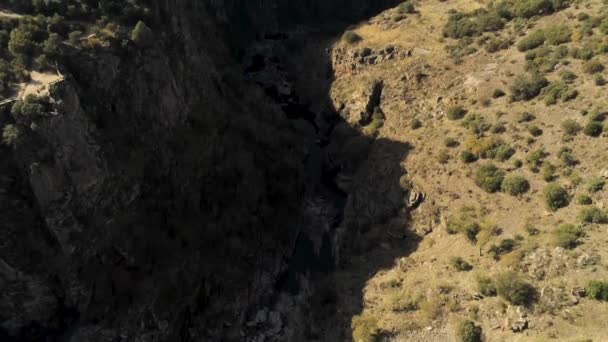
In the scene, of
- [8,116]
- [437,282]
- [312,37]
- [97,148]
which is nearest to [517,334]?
[437,282]

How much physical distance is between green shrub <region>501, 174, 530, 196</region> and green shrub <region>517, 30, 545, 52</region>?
21.5 m

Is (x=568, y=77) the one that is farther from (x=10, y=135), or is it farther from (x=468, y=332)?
(x=10, y=135)

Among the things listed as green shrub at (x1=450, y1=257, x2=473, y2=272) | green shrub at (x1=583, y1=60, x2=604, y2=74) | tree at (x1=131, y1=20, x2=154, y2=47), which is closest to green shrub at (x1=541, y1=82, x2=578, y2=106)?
green shrub at (x1=583, y1=60, x2=604, y2=74)

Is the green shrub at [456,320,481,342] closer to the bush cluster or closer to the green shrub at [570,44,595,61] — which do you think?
the bush cluster

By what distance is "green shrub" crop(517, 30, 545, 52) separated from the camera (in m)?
62.6

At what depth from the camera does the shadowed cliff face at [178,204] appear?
122ft

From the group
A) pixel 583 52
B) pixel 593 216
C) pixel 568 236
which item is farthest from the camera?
pixel 583 52

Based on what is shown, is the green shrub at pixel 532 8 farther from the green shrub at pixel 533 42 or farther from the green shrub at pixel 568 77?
the green shrub at pixel 568 77

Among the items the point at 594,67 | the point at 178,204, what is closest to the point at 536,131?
the point at 594,67

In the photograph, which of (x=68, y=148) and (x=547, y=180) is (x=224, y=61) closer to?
(x=68, y=148)

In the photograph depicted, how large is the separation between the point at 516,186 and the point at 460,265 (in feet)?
32.4

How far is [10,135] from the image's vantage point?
117 ft

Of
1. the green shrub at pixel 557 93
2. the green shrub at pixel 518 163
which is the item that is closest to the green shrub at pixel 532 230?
the green shrub at pixel 518 163

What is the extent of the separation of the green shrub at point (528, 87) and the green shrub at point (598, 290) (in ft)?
81.2
